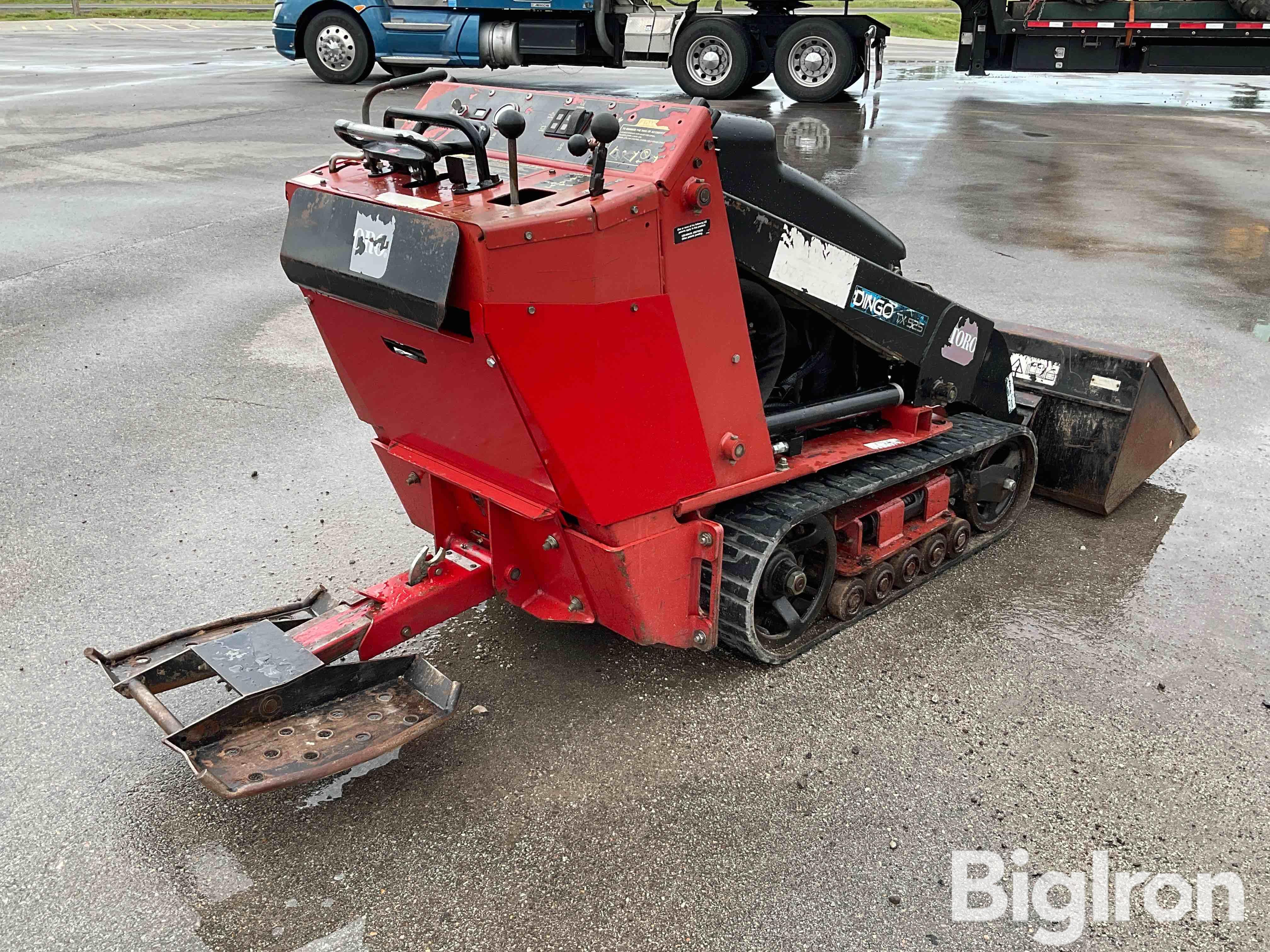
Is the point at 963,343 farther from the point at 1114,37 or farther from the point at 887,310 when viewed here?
the point at 1114,37

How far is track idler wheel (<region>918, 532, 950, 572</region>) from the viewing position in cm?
469

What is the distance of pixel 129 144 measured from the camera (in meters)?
12.9

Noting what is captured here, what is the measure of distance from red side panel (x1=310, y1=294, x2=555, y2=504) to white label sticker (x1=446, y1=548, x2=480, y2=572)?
372 millimetres

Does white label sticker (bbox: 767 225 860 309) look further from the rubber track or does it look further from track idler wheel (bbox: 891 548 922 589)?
track idler wheel (bbox: 891 548 922 589)

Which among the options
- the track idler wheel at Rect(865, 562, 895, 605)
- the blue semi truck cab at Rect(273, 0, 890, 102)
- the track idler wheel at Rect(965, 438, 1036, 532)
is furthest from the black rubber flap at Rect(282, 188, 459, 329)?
the blue semi truck cab at Rect(273, 0, 890, 102)

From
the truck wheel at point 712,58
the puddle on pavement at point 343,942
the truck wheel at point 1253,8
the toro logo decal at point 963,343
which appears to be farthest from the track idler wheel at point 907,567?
the truck wheel at point 1253,8

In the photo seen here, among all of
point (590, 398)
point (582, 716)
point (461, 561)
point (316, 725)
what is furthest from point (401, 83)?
point (582, 716)

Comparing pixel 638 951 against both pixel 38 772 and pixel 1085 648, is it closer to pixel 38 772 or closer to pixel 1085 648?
pixel 38 772

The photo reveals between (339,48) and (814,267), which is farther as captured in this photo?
(339,48)

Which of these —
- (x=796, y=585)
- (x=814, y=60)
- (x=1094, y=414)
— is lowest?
(x=796, y=585)

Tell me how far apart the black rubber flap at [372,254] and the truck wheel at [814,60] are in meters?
14.3

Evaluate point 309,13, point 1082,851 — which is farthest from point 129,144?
point 1082,851

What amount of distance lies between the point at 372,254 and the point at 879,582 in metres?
2.40

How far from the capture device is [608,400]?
10.8ft
